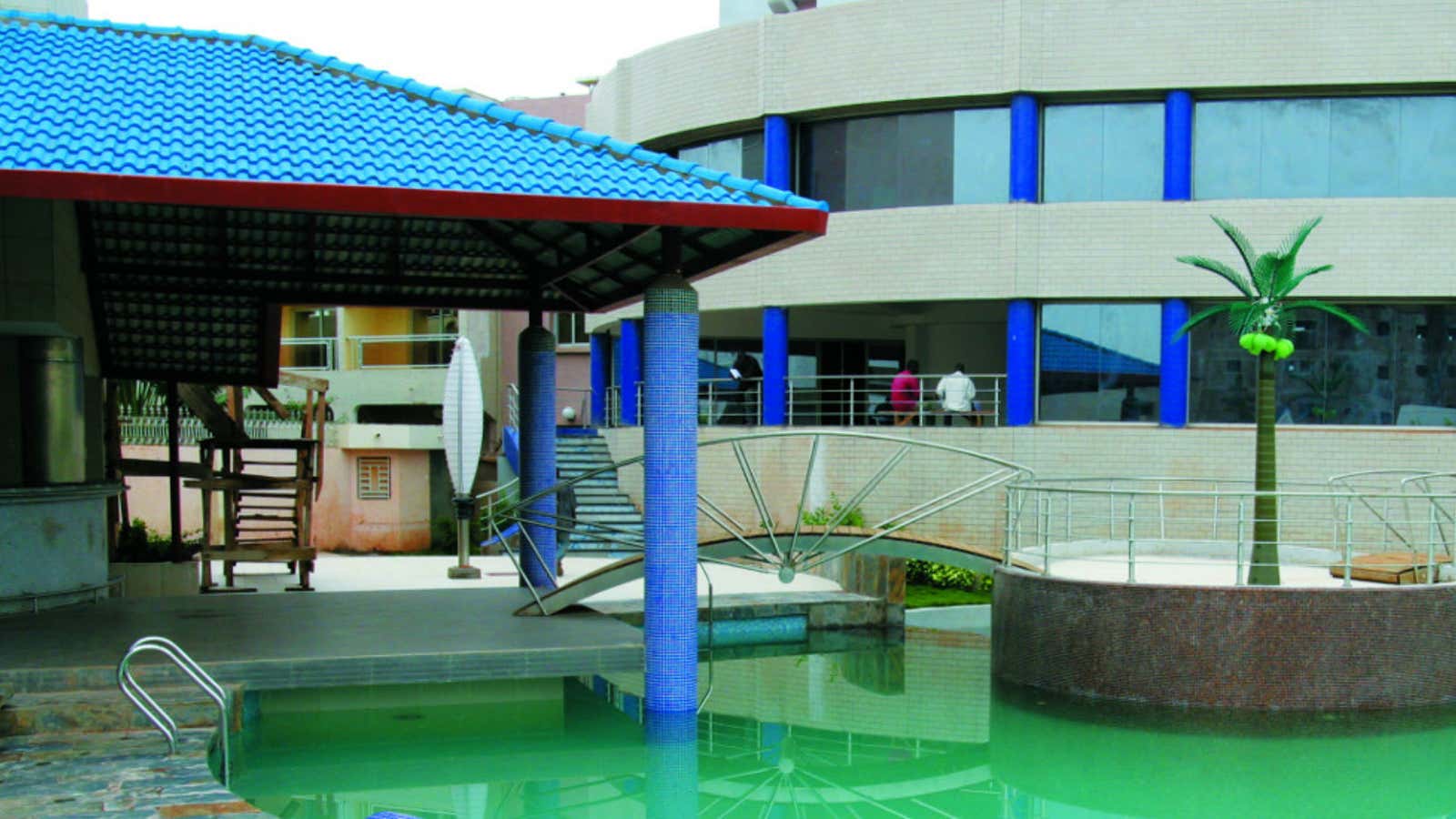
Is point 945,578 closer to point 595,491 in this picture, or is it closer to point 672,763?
point 595,491

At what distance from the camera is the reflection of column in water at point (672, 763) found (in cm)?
1080

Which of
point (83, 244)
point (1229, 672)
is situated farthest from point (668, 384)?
point (83, 244)

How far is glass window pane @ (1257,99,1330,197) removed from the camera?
72.4 feet

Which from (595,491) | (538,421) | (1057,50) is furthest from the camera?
(595,491)

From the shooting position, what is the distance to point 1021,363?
2273 cm

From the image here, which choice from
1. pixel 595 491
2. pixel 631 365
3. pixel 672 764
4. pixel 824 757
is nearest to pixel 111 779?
pixel 672 764

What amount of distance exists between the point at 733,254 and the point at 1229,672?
5753 millimetres

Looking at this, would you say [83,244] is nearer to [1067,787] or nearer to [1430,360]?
[1067,787]

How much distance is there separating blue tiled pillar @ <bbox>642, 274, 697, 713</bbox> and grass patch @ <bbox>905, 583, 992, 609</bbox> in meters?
8.62

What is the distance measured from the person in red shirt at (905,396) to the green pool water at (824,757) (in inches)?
371

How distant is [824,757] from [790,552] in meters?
2.16

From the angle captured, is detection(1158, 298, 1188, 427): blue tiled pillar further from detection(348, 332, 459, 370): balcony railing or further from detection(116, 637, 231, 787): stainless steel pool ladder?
detection(348, 332, 459, 370): balcony railing

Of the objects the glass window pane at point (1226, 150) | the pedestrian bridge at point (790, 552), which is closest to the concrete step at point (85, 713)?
the pedestrian bridge at point (790, 552)

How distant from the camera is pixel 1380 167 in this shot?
72.0 feet
